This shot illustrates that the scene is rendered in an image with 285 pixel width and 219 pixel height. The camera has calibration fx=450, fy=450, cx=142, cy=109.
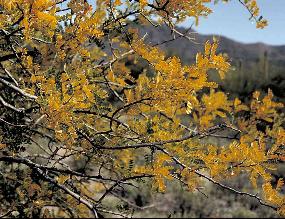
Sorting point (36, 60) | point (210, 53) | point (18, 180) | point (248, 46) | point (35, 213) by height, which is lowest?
point (35, 213)

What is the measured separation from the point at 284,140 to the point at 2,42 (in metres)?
1.57

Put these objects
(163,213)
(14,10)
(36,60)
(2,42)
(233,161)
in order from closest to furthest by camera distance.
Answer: (14,10)
(233,161)
(2,42)
(36,60)
(163,213)

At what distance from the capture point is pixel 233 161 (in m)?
2.06

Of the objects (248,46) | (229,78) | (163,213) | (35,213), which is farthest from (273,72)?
(248,46)

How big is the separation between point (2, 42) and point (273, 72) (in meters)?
24.3

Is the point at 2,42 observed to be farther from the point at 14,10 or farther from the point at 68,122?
the point at 68,122

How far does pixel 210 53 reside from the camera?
174cm

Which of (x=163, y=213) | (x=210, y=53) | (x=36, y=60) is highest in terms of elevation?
(x=36, y=60)

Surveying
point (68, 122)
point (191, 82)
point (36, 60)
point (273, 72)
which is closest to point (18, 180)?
point (36, 60)

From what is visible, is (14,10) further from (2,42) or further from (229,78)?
(229,78)

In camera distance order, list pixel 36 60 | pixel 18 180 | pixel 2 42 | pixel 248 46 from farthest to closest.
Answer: pixel 248 46 < pixel 18 180 < pixel 36 60 < pixel 2 42

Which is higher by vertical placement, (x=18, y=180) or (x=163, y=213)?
(x=18, y=180)

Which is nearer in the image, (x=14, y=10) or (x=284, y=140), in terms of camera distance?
(x=14, y=10)

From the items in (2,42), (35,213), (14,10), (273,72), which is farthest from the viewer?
(273,72)
